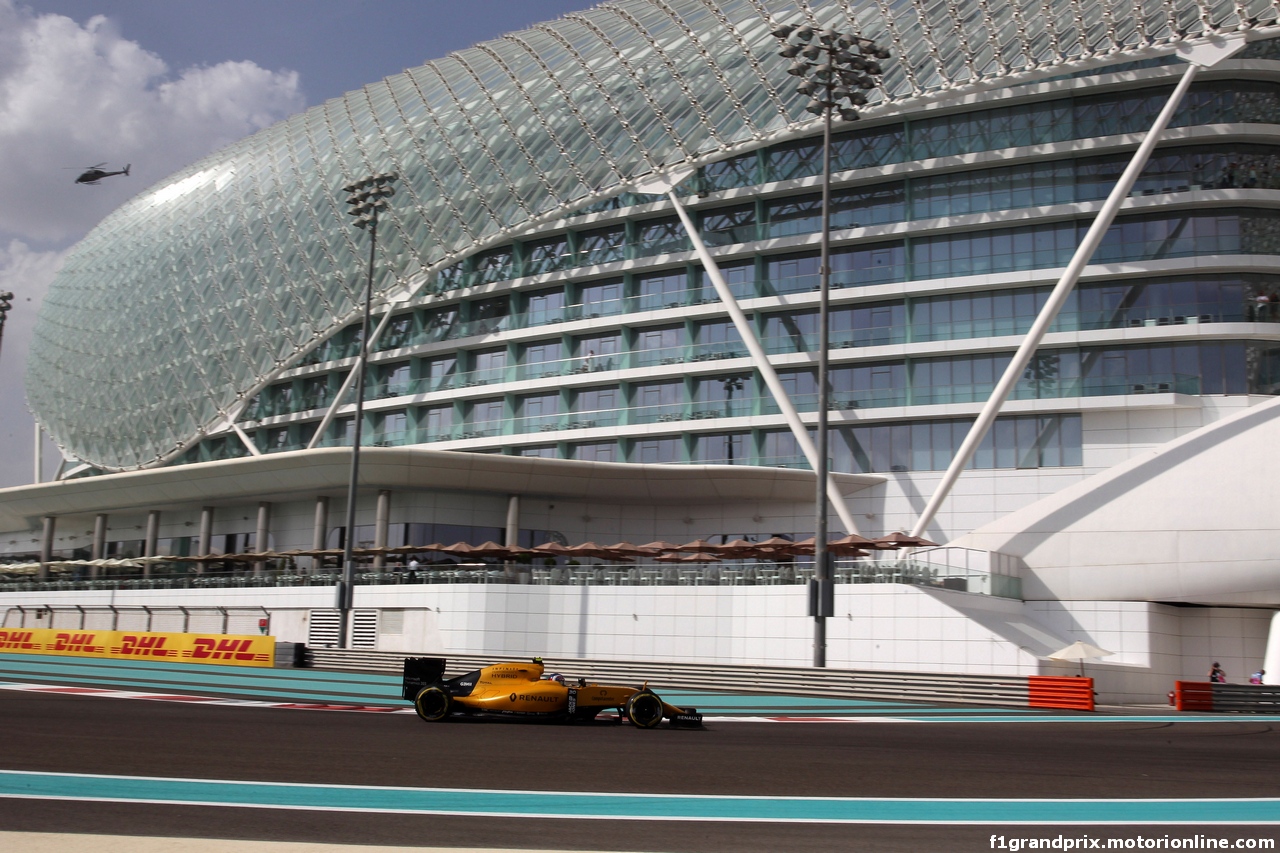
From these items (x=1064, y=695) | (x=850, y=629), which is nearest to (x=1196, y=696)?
(x=1064, y=695)

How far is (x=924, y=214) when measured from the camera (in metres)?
47.9

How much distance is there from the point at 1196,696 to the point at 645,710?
635 inches

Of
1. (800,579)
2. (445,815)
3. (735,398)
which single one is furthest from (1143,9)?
(445,815)

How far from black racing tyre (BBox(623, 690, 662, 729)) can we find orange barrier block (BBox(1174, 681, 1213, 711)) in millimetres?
15537

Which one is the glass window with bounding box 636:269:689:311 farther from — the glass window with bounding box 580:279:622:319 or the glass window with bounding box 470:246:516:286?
the glass window with bounding box 470:246:516:286

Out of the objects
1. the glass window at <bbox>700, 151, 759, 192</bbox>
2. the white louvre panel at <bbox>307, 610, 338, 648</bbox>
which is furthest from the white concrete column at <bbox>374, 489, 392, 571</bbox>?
the glass window at <bbox>700, 151, 759, 192</bbox>

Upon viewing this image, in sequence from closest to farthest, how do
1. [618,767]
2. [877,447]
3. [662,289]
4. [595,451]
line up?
[618,767]
[877,447]
[595,451]
[662,289]

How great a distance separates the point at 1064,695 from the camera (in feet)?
86.8

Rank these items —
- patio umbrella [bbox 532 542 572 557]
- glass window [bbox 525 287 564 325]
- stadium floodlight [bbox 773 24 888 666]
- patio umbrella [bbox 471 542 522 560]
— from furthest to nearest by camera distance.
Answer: glass window [bbox 525 287 564 325]
patio umbrella [bbox 471 542 522 560]
patio umbrella [bbox 532 542 572 557]
stadium floodlight [bbox 773 24 888 666]

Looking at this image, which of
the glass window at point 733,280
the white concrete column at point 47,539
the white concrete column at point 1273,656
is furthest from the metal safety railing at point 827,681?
the white concrete column at point 47,539

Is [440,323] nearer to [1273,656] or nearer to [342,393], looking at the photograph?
[342,393]

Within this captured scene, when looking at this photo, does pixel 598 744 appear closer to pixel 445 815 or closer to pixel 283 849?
pixel 445 815

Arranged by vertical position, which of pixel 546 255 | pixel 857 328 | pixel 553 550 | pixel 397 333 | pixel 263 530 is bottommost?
pixel 553 550

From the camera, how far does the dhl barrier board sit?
39969 millimetres
